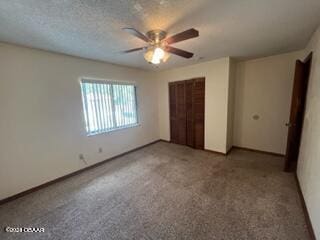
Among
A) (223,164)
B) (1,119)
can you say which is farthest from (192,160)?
(1,119)

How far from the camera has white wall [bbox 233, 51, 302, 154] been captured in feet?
9.91

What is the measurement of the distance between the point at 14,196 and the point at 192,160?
3074 mm

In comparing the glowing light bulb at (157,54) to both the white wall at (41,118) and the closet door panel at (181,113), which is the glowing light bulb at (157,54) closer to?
the white wall at (41,118)

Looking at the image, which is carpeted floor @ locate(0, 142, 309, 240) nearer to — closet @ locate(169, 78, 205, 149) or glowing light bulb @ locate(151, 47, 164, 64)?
closet @ locate(169, 78, 205, 149)

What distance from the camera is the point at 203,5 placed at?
1.30m

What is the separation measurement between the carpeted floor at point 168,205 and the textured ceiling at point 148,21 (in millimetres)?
2198

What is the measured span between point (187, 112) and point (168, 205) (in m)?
2.55

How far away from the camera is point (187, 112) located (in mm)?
3986

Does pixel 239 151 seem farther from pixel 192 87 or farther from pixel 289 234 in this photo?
pixel 289 234

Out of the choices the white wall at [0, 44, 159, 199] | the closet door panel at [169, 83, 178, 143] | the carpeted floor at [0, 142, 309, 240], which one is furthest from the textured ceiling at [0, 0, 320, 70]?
the carpeted floor at [0, 142, 309, 240]

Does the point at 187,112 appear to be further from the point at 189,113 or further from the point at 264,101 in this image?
the point at 264,101

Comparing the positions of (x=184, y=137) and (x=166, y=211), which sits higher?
(x=184, y=137)

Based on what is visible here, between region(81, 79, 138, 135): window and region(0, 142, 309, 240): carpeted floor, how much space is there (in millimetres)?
981

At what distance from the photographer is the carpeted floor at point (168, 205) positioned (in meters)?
1.55
